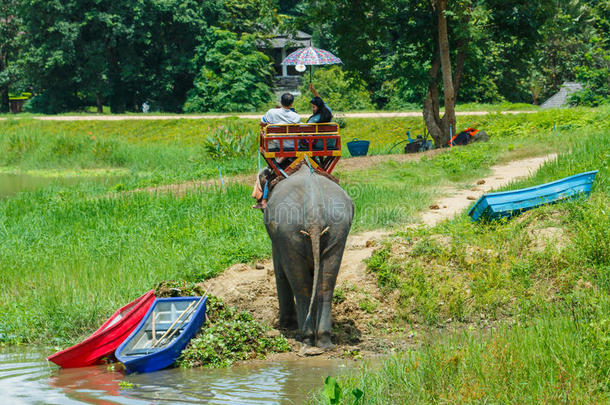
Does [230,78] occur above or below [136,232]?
above

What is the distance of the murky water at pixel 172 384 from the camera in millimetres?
7547

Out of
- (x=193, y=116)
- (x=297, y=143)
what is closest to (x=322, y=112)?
(x=297, y=143)

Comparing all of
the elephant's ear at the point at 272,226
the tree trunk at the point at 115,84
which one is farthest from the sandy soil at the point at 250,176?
the tree trunk at the point at 115,84

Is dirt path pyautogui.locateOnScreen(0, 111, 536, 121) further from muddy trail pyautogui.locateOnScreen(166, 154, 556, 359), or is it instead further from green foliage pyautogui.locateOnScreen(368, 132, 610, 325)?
muddy trail pyautogui.locateOnScreen(166, 154, 556, 359)

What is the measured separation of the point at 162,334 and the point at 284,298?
152cm

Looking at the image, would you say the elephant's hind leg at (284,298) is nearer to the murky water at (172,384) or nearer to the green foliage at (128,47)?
the murky water at (172,384)

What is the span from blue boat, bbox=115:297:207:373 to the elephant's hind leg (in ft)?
2.99

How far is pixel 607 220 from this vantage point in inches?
412

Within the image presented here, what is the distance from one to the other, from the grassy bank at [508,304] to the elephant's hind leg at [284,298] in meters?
1.41

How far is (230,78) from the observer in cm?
4269

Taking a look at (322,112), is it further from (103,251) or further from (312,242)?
(103,251)

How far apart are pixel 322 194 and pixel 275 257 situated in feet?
3.82

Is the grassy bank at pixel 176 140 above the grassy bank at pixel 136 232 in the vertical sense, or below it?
above

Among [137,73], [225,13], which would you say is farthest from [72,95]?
[225,13]
